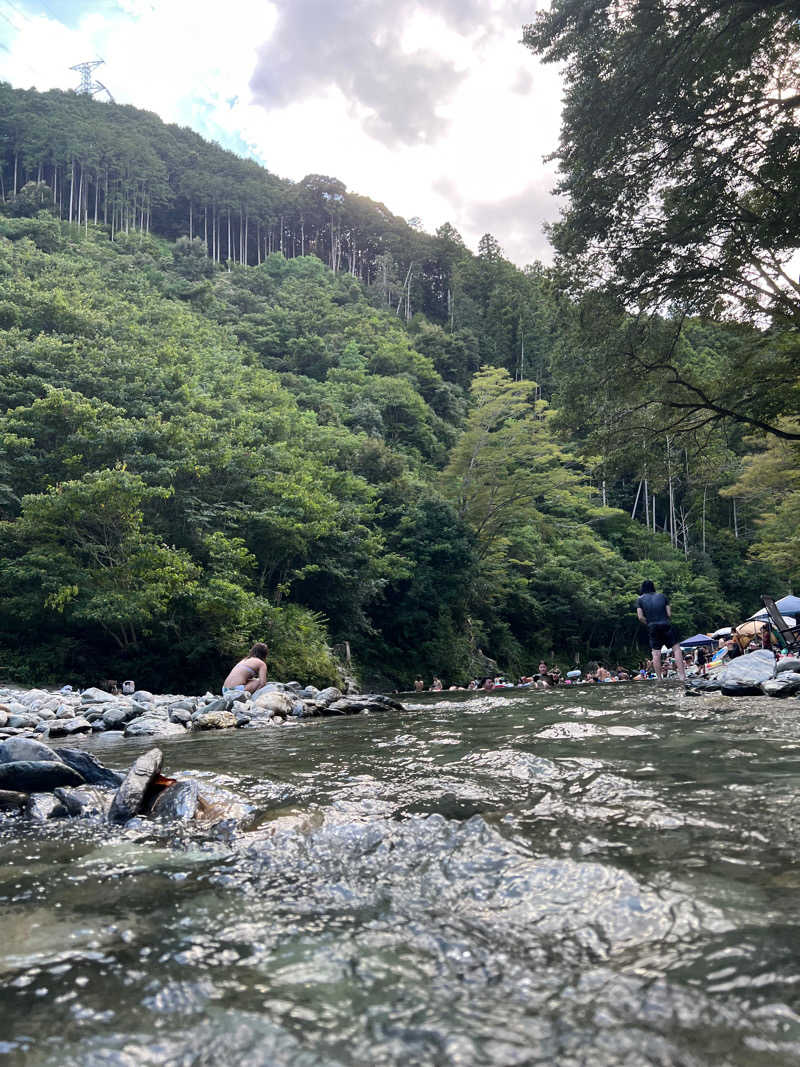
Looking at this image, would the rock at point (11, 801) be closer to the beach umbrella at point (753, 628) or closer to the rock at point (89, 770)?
the rock at point (89, 770)

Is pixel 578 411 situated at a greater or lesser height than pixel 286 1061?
greater

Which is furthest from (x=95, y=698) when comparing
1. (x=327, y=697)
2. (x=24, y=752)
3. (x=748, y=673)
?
(x=748, y=673)

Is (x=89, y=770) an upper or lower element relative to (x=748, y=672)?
upper

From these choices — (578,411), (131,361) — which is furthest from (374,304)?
(578,411)

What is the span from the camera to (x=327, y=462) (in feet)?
83.9

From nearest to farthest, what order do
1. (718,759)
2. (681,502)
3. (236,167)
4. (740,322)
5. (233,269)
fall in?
(718,759) < (740,322) < (681,502) < (233,269) < (236,167)

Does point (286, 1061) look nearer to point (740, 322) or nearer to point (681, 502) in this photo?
point (740, 322)

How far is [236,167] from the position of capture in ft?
254

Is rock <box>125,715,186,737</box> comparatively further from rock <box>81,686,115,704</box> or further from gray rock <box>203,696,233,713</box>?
rock <box>81,686,115,704</box>

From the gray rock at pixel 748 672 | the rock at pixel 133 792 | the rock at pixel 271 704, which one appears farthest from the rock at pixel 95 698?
the gray rock at pixel 748 672

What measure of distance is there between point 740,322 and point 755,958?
12.3m

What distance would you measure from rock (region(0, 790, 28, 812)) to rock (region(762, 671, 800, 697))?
24.4 feet

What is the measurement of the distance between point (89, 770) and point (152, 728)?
4.21m

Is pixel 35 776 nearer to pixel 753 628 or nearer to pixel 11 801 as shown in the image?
pixel 11 801
